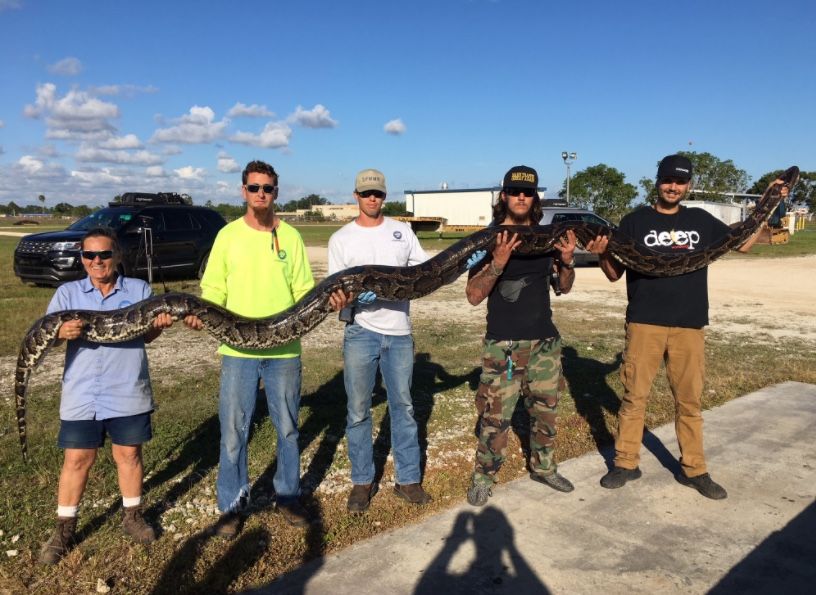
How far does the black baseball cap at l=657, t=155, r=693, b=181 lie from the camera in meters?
5.21

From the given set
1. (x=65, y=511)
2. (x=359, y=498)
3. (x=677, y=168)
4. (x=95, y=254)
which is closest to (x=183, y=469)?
(x=65, y=511)

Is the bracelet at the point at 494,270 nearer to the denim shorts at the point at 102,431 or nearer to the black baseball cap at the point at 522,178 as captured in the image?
the black baseball cap at the point at 522,178

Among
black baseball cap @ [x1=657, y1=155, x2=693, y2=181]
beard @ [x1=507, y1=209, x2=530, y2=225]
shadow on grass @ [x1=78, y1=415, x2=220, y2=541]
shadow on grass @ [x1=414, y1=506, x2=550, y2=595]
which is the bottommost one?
shadow on grass @ [x1=78, y1=415, x2=220, y2=541]

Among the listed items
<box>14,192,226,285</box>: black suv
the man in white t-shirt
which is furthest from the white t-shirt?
<box>14,192,226,285</box>: black suv

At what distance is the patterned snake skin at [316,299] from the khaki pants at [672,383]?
2.06 ft

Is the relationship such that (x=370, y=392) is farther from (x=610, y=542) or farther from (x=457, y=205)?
(x=457, y=205)

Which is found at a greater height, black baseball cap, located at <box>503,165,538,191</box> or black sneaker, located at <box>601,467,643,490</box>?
black baseball cap, located at <box>503,165,538,191</box>

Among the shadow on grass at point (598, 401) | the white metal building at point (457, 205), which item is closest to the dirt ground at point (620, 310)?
the shadow on grass at point (598, 401)

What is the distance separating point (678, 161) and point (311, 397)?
17.5 ft

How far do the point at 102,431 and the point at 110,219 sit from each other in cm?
1481

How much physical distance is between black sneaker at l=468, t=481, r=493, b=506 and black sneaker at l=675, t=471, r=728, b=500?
6.31 ft

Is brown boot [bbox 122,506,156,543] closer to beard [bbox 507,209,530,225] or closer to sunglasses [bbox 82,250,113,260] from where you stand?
sunglasses [bbox 82,250,113,260]

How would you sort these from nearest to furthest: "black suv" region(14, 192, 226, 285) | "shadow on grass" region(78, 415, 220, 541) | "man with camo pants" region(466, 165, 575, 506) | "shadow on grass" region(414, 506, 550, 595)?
1. "shadow on grass" region(414, 506, 550, 595)
2. "shadow on grass" region(78, 415, 220, 541)
3. "man with camo pants" region(466, 165, 575, 506)
4. "black suv" region(14, 192, 226, 285)

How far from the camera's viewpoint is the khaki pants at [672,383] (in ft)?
17.4
